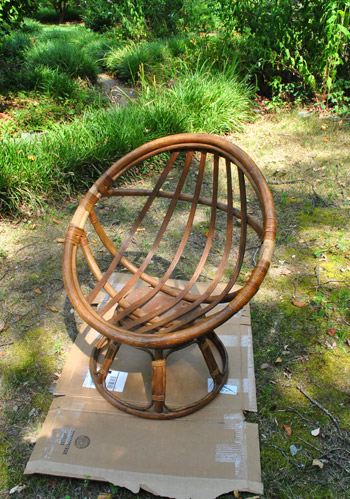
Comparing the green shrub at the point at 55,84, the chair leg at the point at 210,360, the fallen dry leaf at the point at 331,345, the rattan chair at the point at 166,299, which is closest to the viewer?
the rattan chair at the point at 166,299

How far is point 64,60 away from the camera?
18.2 ft

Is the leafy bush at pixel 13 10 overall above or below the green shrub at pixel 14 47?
above

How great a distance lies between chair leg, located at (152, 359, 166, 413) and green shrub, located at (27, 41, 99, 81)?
4664 mm

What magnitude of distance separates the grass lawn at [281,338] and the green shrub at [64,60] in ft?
9.36

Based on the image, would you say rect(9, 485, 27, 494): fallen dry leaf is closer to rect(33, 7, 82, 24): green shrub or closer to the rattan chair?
the rattan chair

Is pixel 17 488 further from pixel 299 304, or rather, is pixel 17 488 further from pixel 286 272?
pixel 286 272

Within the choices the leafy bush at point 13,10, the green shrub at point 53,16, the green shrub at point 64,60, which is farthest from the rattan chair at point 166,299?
the green shrub at point 53,16

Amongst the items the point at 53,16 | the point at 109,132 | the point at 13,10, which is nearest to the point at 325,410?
the point at 109,132

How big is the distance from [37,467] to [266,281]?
1681mm

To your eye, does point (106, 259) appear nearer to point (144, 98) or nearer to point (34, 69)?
point (144, 98)

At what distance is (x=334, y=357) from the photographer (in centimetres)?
220

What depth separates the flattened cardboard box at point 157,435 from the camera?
1.68 m

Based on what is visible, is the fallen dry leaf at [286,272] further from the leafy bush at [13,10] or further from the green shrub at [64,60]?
the green shrub at [64,60]

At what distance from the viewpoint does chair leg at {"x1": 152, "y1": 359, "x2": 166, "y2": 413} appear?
175 centimetres
